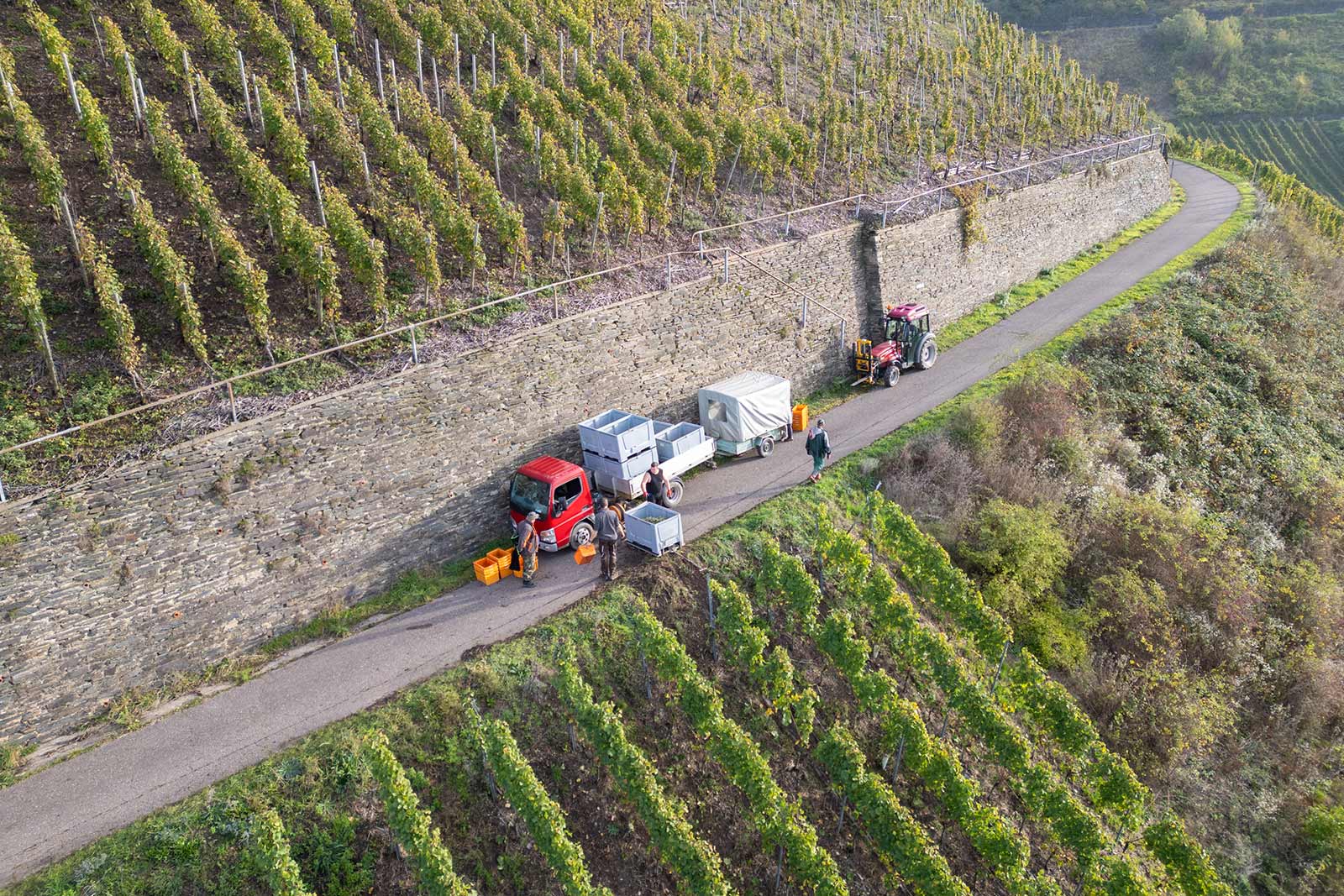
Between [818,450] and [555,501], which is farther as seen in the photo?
[818,450]

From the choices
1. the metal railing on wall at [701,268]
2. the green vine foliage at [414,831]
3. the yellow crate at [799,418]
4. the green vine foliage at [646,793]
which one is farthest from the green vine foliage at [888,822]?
the metal railing on wall at [701,268]

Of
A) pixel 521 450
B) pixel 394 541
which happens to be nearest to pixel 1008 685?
pixel 521 450

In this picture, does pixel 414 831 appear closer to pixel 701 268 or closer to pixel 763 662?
pixel 763 662

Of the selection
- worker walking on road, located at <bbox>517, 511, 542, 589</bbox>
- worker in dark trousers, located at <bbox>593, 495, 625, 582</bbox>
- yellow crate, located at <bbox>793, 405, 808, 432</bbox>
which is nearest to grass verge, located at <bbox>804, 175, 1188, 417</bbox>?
yellow crate, located at <bbox>793, 405, 808, 432</bbox>

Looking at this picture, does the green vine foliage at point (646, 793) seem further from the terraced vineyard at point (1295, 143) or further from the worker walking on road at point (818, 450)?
the terraced vineyard at point (1295, 143)

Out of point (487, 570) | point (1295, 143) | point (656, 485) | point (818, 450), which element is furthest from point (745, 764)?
point (1295, 143)

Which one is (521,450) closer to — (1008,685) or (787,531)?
(787,531)
